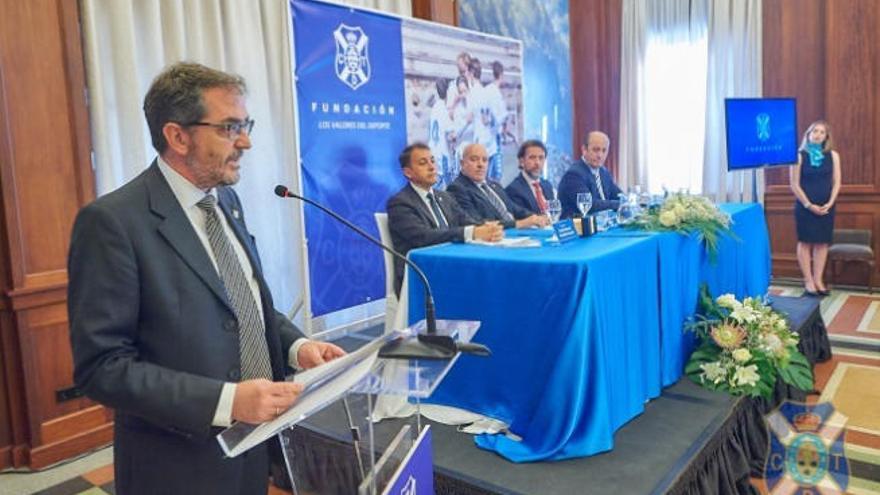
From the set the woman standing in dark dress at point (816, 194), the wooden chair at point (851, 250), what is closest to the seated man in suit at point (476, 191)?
the woman standing in dark dress at point (816, 194)

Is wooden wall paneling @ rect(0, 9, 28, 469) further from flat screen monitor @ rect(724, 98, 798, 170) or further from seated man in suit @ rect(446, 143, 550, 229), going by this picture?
flat screen monitor @ rect(724, 98, 798, 170)

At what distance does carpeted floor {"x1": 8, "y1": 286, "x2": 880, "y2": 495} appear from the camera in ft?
8.62

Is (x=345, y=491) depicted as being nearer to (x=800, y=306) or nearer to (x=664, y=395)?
(x=664, y=395)

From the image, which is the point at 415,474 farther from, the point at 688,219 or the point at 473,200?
the point at 473,200

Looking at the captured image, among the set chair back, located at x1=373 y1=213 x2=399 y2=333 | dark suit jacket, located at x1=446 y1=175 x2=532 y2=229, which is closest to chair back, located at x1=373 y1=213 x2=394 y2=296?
chair back, located at x1=373 y1=213 x2=399 y2=333

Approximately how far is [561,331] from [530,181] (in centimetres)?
237

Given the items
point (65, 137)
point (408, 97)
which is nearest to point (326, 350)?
point (65, 137)

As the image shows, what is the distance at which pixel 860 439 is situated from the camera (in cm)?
285

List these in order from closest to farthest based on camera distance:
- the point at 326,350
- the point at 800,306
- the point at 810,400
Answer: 1. the point at 326,350
2. the point at 810,400
3. the point at 800,306

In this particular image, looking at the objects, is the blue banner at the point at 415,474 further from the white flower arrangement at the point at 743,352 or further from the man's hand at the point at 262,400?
the white flower arrangement at the point at 743,352

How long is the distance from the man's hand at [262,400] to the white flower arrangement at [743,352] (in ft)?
7.49

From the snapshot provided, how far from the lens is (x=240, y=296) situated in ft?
4.03

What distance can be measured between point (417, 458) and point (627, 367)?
56.7 inches

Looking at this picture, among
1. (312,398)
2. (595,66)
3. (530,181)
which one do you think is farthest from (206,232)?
(595,66)
